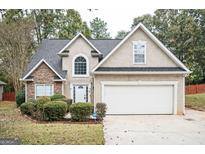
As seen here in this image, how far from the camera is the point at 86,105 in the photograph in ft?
50.8

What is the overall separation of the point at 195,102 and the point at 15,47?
35.1ft

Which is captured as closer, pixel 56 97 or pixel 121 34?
pixel 56 97

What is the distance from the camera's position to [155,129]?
1345cm

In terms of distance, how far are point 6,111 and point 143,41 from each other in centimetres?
797

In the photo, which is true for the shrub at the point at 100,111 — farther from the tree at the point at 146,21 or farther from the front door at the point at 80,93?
the tree at the point at 146,21

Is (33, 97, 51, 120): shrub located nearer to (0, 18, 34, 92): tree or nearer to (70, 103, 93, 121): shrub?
(70, 103, 93, 121): shrub

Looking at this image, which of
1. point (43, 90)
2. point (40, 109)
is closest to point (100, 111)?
point (40, 109)

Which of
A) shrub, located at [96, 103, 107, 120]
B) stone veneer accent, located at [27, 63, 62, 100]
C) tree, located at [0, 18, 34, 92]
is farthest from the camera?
stone veneer accent, located at [27, 63, 62, 100]

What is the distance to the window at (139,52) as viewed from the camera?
18750mm

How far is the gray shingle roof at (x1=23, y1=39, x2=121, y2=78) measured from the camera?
20297mm

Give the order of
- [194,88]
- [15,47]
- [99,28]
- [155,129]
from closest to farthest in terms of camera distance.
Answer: [155,129], [15,47], [194,88], [99,28]

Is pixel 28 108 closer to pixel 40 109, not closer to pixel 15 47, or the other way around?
pixel 40 109

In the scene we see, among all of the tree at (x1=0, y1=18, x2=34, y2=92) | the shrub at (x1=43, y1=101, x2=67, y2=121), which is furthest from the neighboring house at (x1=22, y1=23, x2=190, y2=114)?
the shrub at (x1=43, y1=101, x2=67, y2=121)

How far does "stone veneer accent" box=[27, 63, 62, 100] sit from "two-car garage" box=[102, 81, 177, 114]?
107 inches
